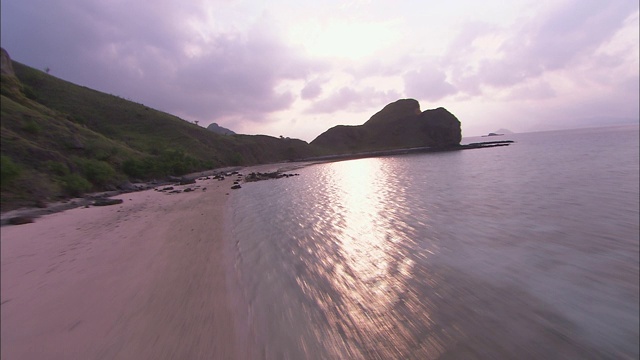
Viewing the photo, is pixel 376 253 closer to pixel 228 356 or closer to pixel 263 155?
pixel 228 356

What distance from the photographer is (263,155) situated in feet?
373

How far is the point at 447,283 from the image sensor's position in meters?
7.25

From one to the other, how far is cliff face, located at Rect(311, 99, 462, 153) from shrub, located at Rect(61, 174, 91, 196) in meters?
153

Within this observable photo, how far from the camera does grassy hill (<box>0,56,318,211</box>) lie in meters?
19.9

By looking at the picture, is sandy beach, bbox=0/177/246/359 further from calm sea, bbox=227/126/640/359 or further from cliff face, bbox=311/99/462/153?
cliff face, bbox=311/99/462/153

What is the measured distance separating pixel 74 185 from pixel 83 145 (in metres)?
16.3

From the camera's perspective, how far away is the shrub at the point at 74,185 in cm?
2153

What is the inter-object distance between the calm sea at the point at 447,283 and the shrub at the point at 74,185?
17.0m

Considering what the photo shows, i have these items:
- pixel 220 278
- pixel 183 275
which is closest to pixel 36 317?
pixel 183 275

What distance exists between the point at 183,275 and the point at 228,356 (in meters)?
4.23

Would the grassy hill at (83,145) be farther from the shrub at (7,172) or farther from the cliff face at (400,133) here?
the cliff face at (400,133)

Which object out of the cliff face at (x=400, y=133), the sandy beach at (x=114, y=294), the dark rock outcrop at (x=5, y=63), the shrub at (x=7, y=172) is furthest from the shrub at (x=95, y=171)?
the cliff face at (x=400, y=133)

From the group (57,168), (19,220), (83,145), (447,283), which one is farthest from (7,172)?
(83,145)

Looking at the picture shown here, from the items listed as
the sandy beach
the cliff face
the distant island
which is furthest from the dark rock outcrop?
the cliff face
